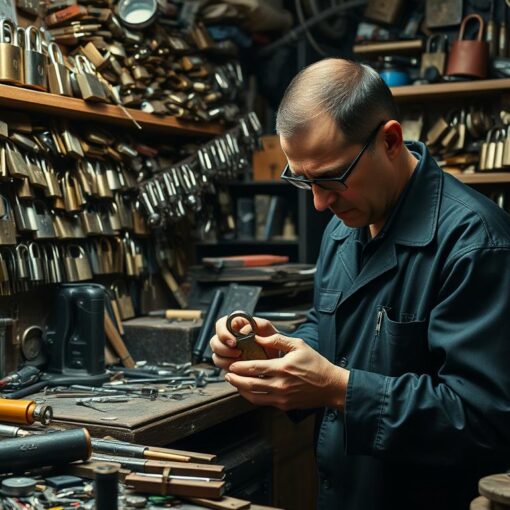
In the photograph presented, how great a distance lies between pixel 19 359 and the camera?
280cm

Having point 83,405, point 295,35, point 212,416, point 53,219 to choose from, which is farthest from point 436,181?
point 295,35

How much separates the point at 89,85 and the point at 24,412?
125 cm

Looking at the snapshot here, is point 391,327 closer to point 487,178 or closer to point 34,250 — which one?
point 34,250

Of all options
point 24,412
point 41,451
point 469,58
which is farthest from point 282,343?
point 469,58

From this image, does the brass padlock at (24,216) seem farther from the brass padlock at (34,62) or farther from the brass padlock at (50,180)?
the brass padlock at (34,62)

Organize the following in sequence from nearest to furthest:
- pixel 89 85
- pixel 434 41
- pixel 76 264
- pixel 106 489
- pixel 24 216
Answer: pixel 106 489 < pixel 24 216 < pixel 89 85 < pixel 76 264 < pixel 434 41

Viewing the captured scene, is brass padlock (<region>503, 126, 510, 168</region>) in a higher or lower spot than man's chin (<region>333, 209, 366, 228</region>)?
higher

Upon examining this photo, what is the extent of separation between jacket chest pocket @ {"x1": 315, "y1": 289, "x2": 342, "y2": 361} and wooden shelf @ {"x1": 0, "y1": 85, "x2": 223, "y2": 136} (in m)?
1.15

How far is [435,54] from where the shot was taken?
3529 millimetres

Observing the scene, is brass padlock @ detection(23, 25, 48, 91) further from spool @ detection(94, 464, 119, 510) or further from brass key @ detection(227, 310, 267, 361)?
spool @ detection(94, 464, 119, 510)

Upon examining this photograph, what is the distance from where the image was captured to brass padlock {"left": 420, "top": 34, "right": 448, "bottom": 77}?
11.5 feet

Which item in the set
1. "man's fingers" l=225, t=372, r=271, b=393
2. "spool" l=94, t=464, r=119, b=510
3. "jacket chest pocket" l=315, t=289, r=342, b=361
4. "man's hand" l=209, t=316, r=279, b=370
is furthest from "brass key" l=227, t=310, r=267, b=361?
"spool" l=94, t=464, r=119, b=510

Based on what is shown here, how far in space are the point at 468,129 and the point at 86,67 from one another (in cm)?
163

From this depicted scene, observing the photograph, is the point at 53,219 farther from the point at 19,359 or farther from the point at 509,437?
the point at 509,437
